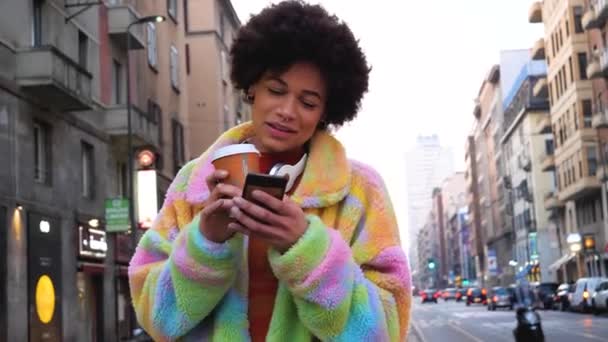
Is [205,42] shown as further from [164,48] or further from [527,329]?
[527,329]

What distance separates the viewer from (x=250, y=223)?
81.1 inches

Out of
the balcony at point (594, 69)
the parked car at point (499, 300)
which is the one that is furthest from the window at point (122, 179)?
the balcony at point (594, 69)

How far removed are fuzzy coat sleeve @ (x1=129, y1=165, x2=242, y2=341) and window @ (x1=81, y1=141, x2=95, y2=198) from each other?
78.8 feet

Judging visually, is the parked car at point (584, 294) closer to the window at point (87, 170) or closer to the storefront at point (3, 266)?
the window at point (87, 170)

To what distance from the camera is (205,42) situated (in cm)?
4828

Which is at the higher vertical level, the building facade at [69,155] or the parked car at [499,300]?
the building facade at [69,155]

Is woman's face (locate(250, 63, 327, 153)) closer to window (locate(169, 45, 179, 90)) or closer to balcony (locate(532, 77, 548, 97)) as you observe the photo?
window (locate(169, 45, 179, 90))

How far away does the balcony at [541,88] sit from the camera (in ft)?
251

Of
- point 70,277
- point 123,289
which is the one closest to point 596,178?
point 123,289

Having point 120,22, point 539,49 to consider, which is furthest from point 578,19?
point 120,22

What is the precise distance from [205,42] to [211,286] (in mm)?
46810

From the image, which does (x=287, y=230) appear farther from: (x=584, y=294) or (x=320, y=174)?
(x=584, y=294)

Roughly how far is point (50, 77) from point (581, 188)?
153 ft

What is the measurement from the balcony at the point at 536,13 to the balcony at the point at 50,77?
57632 mm
